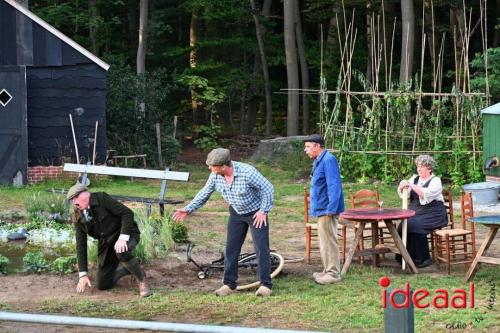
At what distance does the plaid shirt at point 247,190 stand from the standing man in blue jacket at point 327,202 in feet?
2.55

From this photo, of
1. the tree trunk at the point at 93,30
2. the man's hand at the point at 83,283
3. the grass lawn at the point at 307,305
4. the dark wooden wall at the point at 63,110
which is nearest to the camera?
the grass lawn at the point at 307,305

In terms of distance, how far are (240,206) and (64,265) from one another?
2144 mm

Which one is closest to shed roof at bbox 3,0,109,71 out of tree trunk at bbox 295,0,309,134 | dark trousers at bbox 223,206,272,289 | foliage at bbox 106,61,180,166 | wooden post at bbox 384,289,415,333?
foliage at bbox 106,61,180,166

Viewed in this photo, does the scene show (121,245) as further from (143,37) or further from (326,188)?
(143,37)

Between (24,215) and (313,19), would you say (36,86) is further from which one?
(313,19)

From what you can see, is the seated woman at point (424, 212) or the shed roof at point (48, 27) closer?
the seated woman at point (424, 212)

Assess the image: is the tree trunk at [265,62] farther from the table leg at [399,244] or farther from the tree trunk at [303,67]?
the table leg at [399,244]

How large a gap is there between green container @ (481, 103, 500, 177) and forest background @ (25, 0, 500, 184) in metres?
1.34

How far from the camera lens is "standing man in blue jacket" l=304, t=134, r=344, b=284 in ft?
32.7

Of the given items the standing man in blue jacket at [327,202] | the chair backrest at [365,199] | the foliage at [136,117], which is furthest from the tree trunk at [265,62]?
the standing man in blue jacket at [327,202]

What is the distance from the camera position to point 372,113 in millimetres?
19047

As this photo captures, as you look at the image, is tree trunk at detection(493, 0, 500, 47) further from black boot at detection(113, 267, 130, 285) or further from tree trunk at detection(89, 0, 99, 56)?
black boot at detection(113, 267, 130, 285)

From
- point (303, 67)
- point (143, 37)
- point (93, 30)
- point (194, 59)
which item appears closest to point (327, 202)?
point (143, 37)

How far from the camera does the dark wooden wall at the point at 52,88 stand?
20.0 meters
